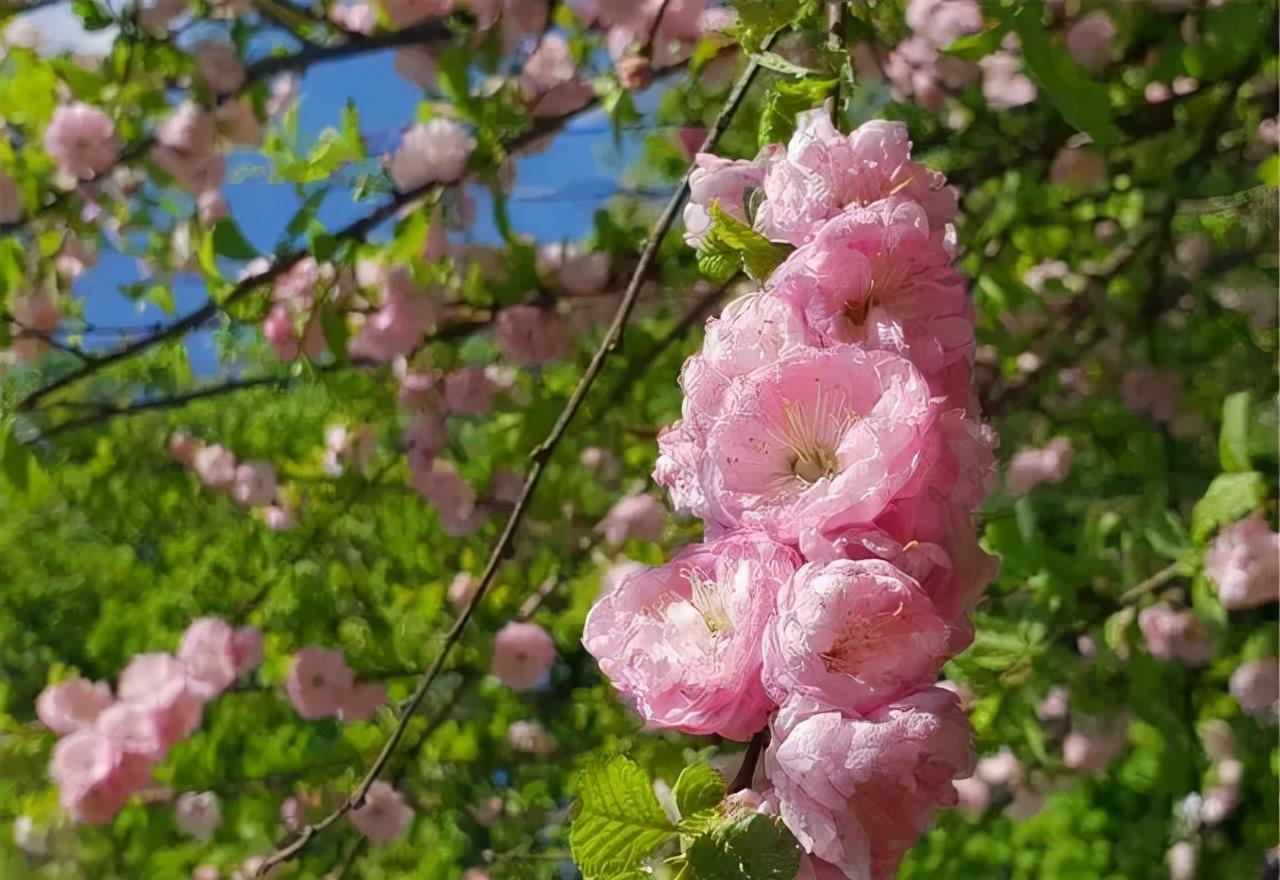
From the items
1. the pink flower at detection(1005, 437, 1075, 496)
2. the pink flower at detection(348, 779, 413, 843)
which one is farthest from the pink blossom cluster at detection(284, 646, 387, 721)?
the pink flower at detection(1005, 437, 1075, 496)

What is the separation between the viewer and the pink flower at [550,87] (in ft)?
3.04

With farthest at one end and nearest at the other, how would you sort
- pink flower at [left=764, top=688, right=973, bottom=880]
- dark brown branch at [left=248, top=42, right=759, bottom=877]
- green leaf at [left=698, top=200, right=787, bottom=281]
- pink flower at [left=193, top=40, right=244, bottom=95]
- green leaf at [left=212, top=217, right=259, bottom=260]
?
pink flower at [left=193, top=40, right=244, bottom=95] < green leaf at [left=212, top=217, right=259, bottom=260] < dark brown branch at [left=248, top=42, right=759, bottom=877] < green leaf at [left=698, top=200, right=787, bottom=281] < pink flower at [left=764, top=688, right=973, bottom=880]

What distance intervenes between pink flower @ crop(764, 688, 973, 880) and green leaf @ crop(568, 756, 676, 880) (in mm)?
48

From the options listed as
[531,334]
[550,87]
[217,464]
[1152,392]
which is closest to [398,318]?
[531,334]

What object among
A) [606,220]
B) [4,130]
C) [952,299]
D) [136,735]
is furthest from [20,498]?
[952,299]

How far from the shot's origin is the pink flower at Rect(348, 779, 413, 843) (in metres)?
1.27

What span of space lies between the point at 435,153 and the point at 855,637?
0.76 m

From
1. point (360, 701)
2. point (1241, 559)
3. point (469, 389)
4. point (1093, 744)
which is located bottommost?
point (1093, 744)

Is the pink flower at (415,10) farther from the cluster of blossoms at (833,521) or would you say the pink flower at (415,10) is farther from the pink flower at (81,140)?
the cluster of blossoms at (833,521)

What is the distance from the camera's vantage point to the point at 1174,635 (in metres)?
A: 1.11

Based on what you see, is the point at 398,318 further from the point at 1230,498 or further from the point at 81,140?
the point at 1230,498

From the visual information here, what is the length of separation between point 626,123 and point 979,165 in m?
0.35

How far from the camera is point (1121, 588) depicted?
3.16 feet

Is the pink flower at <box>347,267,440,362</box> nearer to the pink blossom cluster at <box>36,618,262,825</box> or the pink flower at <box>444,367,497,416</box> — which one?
the pink flower at <box>444,367,497,416</box>
